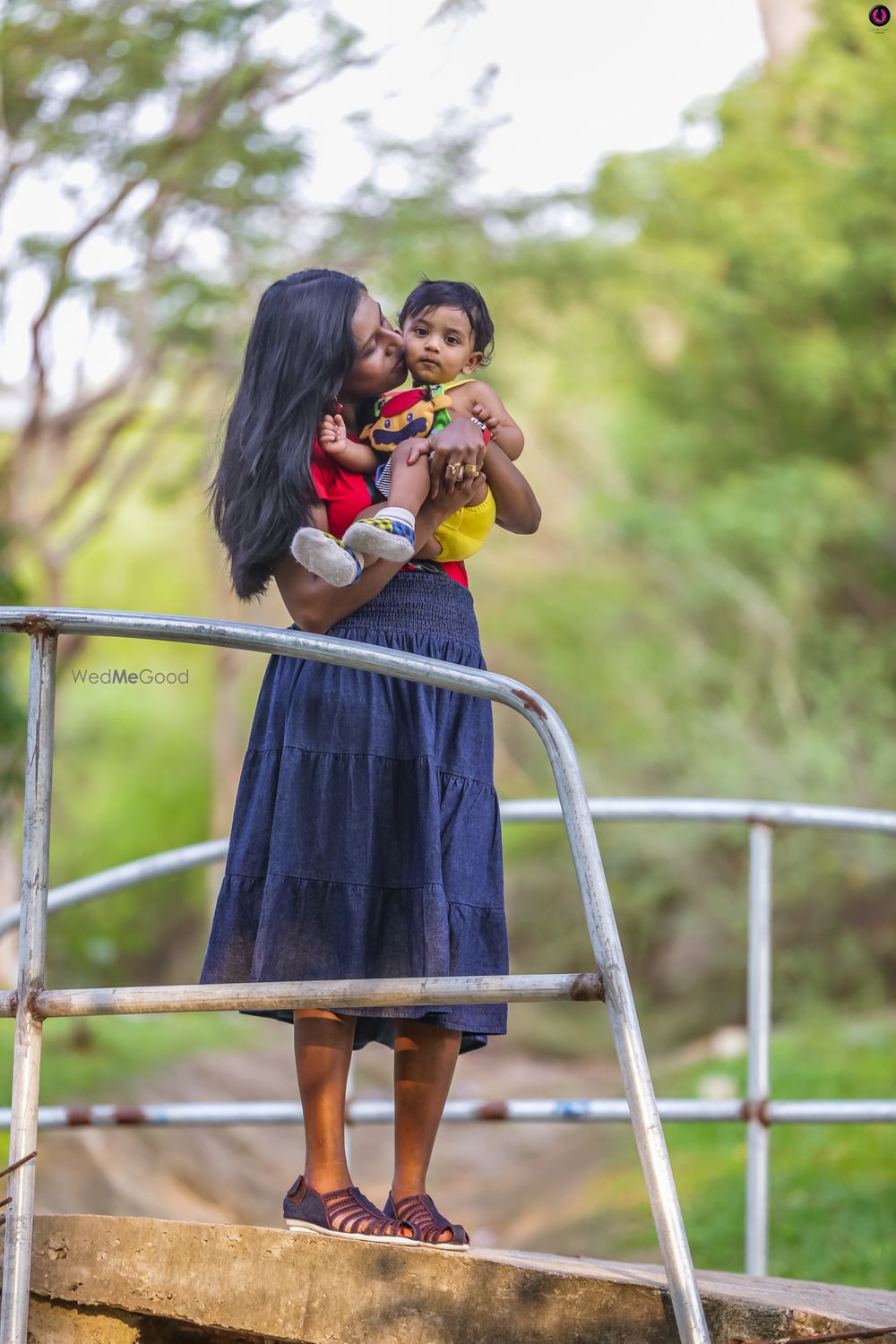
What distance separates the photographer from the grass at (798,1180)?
4.50 m

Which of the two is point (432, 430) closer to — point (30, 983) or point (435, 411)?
point (435, 411)

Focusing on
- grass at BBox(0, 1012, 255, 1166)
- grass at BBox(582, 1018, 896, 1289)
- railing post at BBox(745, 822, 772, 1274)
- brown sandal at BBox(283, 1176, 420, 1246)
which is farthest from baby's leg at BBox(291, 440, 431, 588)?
grass at BBox(0, 1012, 255, 1166)

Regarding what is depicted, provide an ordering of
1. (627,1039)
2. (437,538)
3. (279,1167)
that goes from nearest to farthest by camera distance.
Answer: (627,1039) < (437,538) < (279,1167)

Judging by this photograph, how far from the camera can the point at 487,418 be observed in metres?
2.06

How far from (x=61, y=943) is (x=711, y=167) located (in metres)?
7.65

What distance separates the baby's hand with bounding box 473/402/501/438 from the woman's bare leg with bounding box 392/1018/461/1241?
31.0 inches

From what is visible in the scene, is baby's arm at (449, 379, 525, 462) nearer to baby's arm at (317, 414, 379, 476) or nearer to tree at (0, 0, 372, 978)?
baby's arm at (317, 414, 379, 476)

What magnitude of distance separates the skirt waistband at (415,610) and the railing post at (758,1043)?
84 centimetres

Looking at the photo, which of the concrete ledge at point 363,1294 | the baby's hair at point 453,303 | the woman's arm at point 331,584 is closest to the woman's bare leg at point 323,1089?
the concrete ledge at point 363,1294

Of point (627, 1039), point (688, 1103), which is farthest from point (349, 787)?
point (688, 1103)

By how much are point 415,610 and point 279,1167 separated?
573cm

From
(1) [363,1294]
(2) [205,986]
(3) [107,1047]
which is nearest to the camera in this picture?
(2) [205,986]

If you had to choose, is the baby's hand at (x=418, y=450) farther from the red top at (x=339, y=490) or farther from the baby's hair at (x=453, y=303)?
the baby's hair at (x=453, y=303)

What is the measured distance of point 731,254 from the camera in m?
11.4
